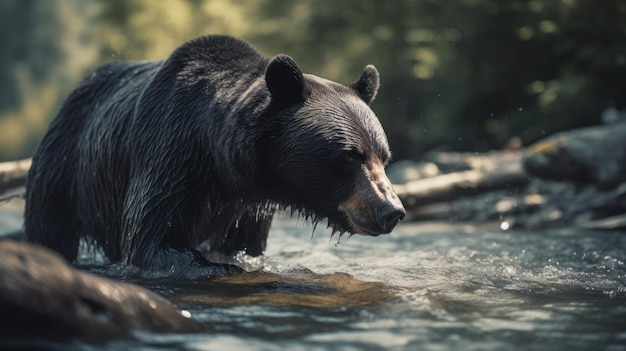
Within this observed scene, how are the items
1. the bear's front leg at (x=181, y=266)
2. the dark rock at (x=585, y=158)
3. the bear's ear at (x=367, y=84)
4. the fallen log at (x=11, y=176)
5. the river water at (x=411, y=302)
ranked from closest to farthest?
the river water at (x=411, y=302) < the bear's front leg at (x=181, y=266) < the bear's ear at (x=367, y=84) < the fallen log at (x=11, y=176) < the dark rock at (x=585, y=158)

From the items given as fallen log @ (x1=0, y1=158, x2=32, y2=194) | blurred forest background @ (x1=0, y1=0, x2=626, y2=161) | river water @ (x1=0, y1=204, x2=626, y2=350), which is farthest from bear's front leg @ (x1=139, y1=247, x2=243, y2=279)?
blurred forest background @ (x1=0, y1=0, x2=626, y2=161)

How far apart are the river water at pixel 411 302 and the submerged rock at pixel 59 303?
9 centimetres

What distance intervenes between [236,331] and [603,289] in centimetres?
278

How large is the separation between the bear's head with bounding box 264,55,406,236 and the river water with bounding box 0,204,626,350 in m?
0.33

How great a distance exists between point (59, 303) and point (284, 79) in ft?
8.73

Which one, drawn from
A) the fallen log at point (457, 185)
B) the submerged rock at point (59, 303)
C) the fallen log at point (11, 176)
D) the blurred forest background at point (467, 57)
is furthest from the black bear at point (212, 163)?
the blurred forest background at point (467, 57)

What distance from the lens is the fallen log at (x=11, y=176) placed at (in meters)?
9.10

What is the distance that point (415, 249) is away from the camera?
837 centimetres

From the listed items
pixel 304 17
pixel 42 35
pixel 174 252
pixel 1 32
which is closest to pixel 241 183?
pixel 174 252

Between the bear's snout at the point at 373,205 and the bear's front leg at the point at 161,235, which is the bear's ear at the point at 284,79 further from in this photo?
the bear's front leg at the point at 161,235

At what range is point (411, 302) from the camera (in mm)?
4930

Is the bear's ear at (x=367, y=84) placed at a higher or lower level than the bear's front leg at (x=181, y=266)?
higher

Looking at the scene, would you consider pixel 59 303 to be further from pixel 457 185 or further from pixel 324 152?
pixel 457 185

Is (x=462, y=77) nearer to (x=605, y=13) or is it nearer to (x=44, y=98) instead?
(x=605, y=13)
